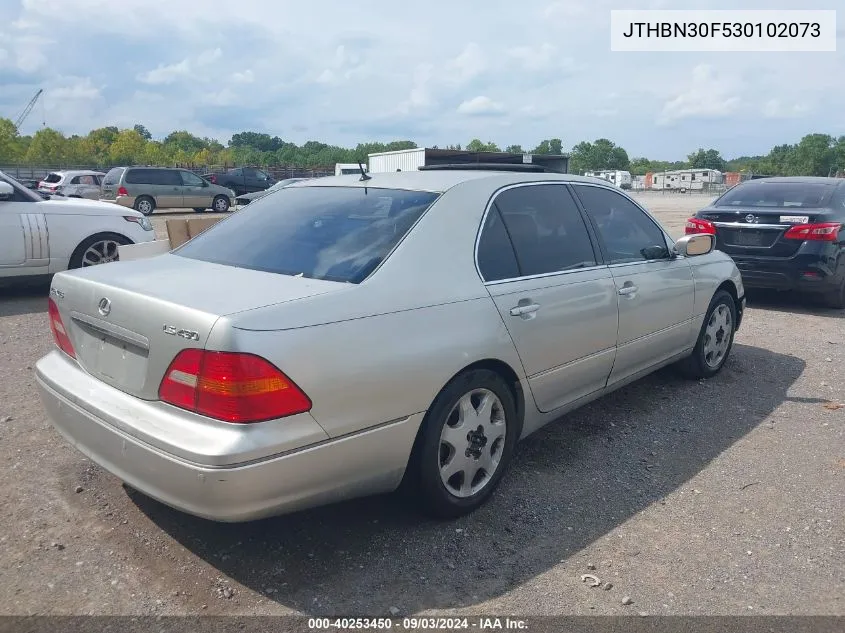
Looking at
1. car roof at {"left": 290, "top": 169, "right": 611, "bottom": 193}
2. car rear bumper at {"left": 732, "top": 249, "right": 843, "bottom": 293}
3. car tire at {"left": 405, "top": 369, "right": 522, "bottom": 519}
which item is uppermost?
car roof at {"left": 290, "top": 169, "right": 611, "bottom": 193}

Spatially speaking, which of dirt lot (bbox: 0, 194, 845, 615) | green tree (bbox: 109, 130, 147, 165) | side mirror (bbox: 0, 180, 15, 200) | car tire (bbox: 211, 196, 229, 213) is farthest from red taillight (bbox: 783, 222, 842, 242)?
green tree (bbox: 109, 130, 147, 165)

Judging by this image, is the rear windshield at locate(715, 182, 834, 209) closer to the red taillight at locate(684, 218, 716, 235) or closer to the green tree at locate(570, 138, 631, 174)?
the red taillight at locate(684, 218, 716, 235)

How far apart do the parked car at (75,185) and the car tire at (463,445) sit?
2384 cm

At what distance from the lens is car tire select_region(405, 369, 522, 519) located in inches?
118

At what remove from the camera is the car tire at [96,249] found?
824cm

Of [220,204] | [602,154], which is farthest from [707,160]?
[220,204]

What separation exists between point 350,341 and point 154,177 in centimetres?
2401

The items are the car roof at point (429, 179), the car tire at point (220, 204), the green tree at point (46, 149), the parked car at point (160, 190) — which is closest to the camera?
the car roof at point (429, 179)

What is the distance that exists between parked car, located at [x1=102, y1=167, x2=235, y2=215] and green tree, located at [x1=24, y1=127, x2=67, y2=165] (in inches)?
1884

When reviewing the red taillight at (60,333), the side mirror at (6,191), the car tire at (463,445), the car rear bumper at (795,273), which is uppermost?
the side mirror at (6,191)

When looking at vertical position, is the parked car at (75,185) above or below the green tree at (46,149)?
below

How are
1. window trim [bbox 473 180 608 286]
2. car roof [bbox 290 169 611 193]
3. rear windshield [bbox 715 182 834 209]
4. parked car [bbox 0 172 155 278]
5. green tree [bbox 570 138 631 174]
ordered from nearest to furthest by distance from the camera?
window trim [bbox 473 180 608 286] < car roof [bbox 290 169 611 193] < parked car [bbox 0 172 155 278] < rear windshield [bbox 715 182 834 209] < green tree [bbox 570 138 631 174]

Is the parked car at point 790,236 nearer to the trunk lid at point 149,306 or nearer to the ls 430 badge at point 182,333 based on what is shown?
the trunk lid at point 149,306

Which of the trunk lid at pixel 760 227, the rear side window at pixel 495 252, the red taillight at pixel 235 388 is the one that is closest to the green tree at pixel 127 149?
the trunk lid at pixel 760 227
